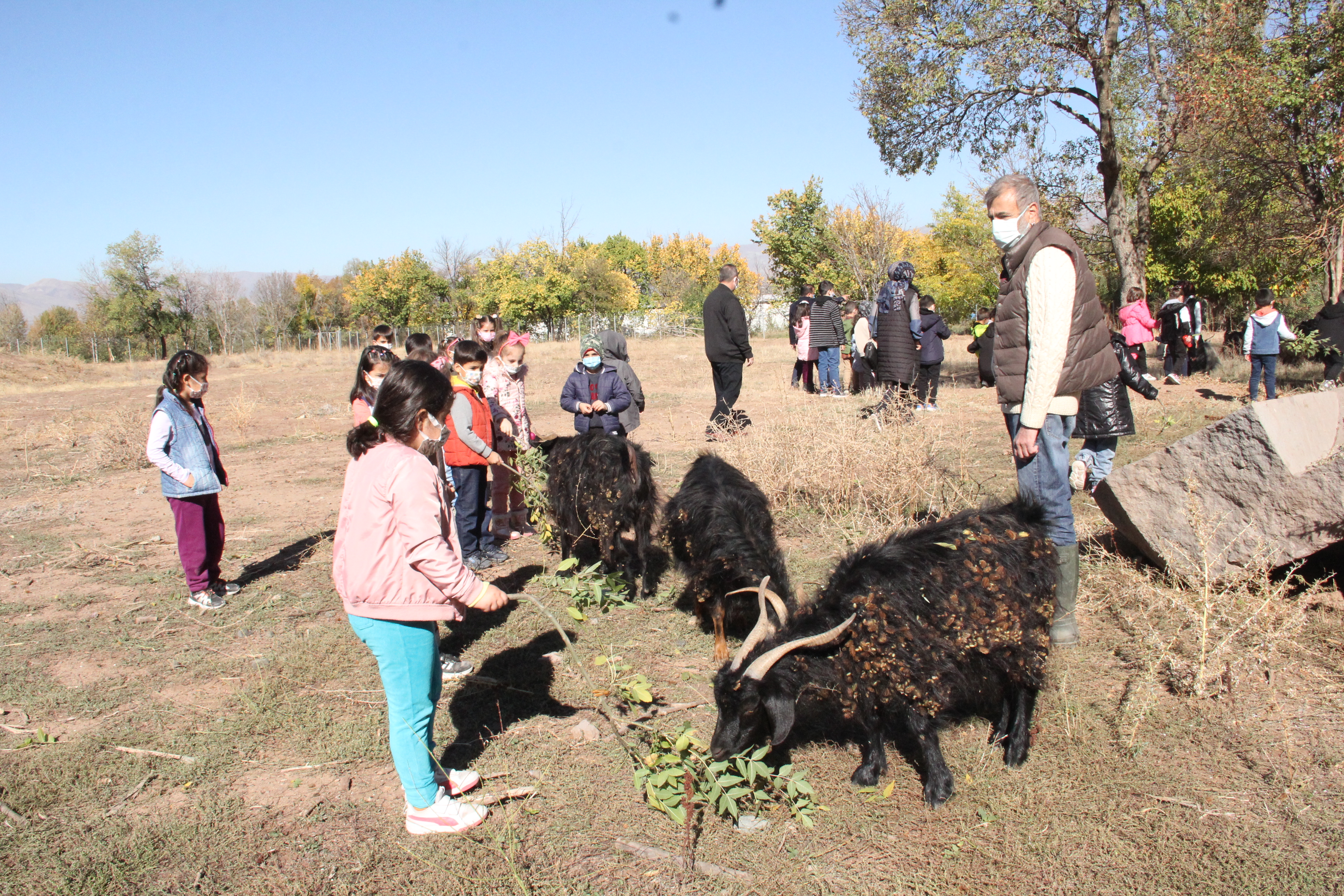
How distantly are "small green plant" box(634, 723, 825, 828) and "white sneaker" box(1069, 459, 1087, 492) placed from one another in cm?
486

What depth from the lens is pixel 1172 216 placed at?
2800 cm

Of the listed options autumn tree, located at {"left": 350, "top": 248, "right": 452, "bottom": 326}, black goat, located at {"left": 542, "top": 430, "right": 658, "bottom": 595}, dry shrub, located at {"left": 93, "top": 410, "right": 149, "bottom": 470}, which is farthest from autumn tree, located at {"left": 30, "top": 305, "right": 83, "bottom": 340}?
black goat, located at {"left": 542, "top": 430, "right": 658, "bottom": 595}

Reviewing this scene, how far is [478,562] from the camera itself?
640 cm

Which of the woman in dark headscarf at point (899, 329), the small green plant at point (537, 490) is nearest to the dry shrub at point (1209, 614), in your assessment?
the small green plant at point (537, 490)

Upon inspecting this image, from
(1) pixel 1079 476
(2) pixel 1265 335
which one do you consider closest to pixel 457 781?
(1) pixel 1079 476

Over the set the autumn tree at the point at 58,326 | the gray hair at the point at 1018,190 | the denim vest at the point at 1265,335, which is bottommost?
the denim vest at the point at 1265,335

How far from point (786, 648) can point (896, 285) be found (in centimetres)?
870

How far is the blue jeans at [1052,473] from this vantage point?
3.95 m

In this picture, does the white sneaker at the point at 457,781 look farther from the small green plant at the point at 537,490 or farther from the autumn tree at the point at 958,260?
the autumn tree at the point at 958,260

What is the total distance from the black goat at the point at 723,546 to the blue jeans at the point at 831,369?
9.11 meters

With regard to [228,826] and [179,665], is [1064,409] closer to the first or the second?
[228,826]

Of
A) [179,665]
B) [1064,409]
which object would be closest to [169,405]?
[179,665]

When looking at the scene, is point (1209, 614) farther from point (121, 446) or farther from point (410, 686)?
point (121, 446)

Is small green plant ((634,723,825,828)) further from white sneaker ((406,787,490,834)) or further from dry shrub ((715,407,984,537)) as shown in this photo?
dry shrub ((715,407,984,537))
